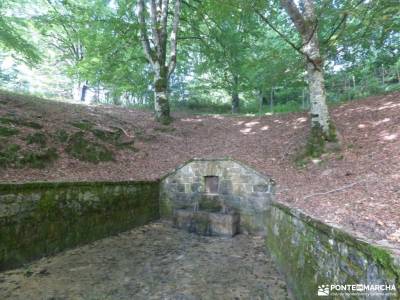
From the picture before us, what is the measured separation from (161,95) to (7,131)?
5.35 metres

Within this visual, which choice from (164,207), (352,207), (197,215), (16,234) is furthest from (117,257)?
(352,207)

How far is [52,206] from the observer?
4.88 metres

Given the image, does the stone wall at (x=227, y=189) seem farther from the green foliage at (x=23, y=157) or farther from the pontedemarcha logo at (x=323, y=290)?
the pontedemarcha logo at (x=323, y=290)

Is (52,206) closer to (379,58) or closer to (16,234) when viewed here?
(16,234)

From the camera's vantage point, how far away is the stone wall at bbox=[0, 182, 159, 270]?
4258 millimetres

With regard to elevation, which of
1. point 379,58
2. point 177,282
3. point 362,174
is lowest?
point 177,282

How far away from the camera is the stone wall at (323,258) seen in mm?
1834

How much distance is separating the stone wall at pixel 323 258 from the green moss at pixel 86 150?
4657 millimetres

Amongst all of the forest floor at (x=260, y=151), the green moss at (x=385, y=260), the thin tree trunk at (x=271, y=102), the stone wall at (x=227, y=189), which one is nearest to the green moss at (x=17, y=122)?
the forest floor at (x=260, y=151)

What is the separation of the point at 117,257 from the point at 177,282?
1447mm

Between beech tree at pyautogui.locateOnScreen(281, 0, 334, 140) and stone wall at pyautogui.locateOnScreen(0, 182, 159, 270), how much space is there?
468 centimetres

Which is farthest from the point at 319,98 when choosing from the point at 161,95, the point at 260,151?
the point at 161,95

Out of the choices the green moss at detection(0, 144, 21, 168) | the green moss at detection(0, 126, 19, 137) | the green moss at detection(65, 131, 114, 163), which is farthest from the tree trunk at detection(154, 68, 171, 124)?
the green moss at detection(0, 144, 21, 168)

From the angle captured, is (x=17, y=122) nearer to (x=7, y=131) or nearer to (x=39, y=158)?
(x=7, y=131)
